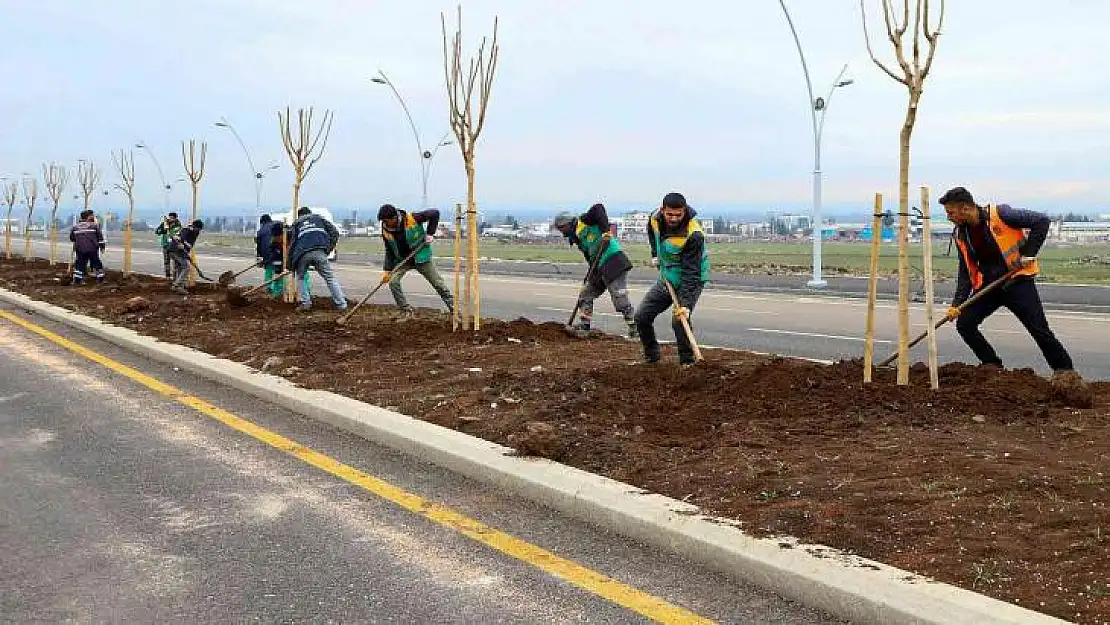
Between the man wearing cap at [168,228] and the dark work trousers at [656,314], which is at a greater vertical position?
the man wearing cap at [168,228]

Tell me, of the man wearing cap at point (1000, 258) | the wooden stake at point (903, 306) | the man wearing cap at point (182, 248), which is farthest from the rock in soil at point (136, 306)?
the wooden stake at point (903, 306)

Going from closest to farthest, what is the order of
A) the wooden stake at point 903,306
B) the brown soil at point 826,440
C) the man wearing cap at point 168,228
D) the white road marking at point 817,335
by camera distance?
the brown soil at point 826,440
the wooden stake at point 903,306
the white road marking at point 817,335
the man wearing cap at point 168,228

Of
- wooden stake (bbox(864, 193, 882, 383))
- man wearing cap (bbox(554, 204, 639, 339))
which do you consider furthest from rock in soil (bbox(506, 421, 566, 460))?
man wearing cap (bbox(554, 204, 639, 339))

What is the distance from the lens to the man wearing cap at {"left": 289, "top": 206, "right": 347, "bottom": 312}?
575 inches

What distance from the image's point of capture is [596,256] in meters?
11.9

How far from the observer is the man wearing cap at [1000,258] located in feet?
24.4

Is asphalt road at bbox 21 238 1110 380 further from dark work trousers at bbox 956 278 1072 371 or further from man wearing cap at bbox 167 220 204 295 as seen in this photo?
dark work trousers at bbox 956 278 1072 371

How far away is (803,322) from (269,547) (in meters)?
12.8

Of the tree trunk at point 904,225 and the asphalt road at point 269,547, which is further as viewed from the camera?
the tree trunk at point 904,225

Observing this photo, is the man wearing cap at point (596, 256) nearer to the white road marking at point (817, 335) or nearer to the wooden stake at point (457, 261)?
the wooden stake at point (457, 261)

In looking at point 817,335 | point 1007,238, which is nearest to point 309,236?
point 817,335

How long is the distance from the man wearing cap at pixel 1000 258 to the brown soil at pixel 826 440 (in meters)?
0.67

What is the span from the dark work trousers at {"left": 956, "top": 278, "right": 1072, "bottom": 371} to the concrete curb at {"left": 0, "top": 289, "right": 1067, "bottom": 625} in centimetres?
376

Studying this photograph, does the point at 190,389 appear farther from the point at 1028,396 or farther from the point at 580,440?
the point at 1028,396
